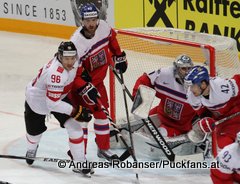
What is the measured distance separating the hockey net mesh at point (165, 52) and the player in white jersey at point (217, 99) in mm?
421

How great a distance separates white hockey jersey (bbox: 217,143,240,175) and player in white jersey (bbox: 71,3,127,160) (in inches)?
55.0

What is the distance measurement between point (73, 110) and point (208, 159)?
1.05 metres

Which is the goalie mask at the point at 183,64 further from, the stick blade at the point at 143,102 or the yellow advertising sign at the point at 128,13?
the yellow advertising sign at the point at 128,13

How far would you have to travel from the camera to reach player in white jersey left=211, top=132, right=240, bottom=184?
5.38 meters

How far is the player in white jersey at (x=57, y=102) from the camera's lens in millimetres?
6273

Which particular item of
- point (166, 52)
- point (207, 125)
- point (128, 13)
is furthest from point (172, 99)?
point (128, 13)

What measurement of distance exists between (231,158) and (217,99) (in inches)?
26.1

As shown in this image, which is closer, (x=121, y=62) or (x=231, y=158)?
(x=231, y=158)

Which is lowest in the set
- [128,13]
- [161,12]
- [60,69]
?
[128,13]

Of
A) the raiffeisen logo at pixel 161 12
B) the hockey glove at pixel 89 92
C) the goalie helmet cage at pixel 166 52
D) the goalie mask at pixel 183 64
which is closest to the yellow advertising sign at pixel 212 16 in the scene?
the raiffeisen logo at pixel 161 12

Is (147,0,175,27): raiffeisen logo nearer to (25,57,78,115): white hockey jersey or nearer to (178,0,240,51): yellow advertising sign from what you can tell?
(178,0,240,51): yellow advertising sign

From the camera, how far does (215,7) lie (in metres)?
9.32

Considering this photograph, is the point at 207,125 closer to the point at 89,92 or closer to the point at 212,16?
the point at 89,92

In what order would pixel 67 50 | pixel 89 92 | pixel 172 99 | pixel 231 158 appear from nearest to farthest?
1. pixel 231 158
2. pixel 67 50
3. pixel 89 92
4. pixel 172 99
